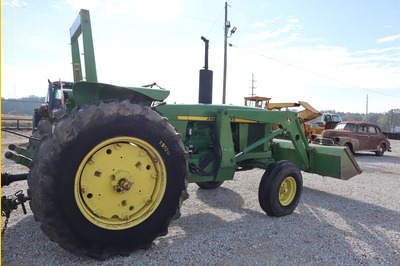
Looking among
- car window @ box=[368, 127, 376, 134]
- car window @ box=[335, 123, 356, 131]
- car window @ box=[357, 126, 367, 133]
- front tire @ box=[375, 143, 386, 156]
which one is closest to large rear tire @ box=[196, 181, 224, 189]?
car window @ box=[335, 123, 356, 131]

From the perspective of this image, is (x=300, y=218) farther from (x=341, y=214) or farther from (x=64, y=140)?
(x=64, y=140)

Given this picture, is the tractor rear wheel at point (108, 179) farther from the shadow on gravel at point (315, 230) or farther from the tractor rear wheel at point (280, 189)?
the tractor rear wheel at point (280, 189)

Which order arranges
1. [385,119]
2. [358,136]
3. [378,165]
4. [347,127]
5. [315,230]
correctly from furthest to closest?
1. [385,119]
2. [347,127]
3. [358,136]
4. [378,165]
5. [315,230]

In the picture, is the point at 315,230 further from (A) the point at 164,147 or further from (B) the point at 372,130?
(B) the point at 372,130

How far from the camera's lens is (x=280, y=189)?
4570 millimetres

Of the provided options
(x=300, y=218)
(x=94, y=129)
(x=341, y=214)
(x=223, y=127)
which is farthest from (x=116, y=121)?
(x=341, y=214)

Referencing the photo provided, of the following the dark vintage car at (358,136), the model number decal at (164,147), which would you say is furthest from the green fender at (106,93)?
the dark vintage car at (358,136)

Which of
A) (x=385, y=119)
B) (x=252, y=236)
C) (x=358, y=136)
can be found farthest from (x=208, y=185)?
(x=385, y=119)

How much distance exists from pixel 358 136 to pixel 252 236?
1309 cm

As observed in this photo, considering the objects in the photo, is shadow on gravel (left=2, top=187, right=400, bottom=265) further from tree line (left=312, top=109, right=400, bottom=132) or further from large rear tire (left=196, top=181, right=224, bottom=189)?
tree line (left=312, top=109, right=400, bottom=132)

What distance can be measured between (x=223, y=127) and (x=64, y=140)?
2.37 metres

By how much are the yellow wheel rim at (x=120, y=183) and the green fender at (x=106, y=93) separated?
62 centimetres

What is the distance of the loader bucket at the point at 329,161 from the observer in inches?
204

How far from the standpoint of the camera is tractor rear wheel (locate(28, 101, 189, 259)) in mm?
2523
